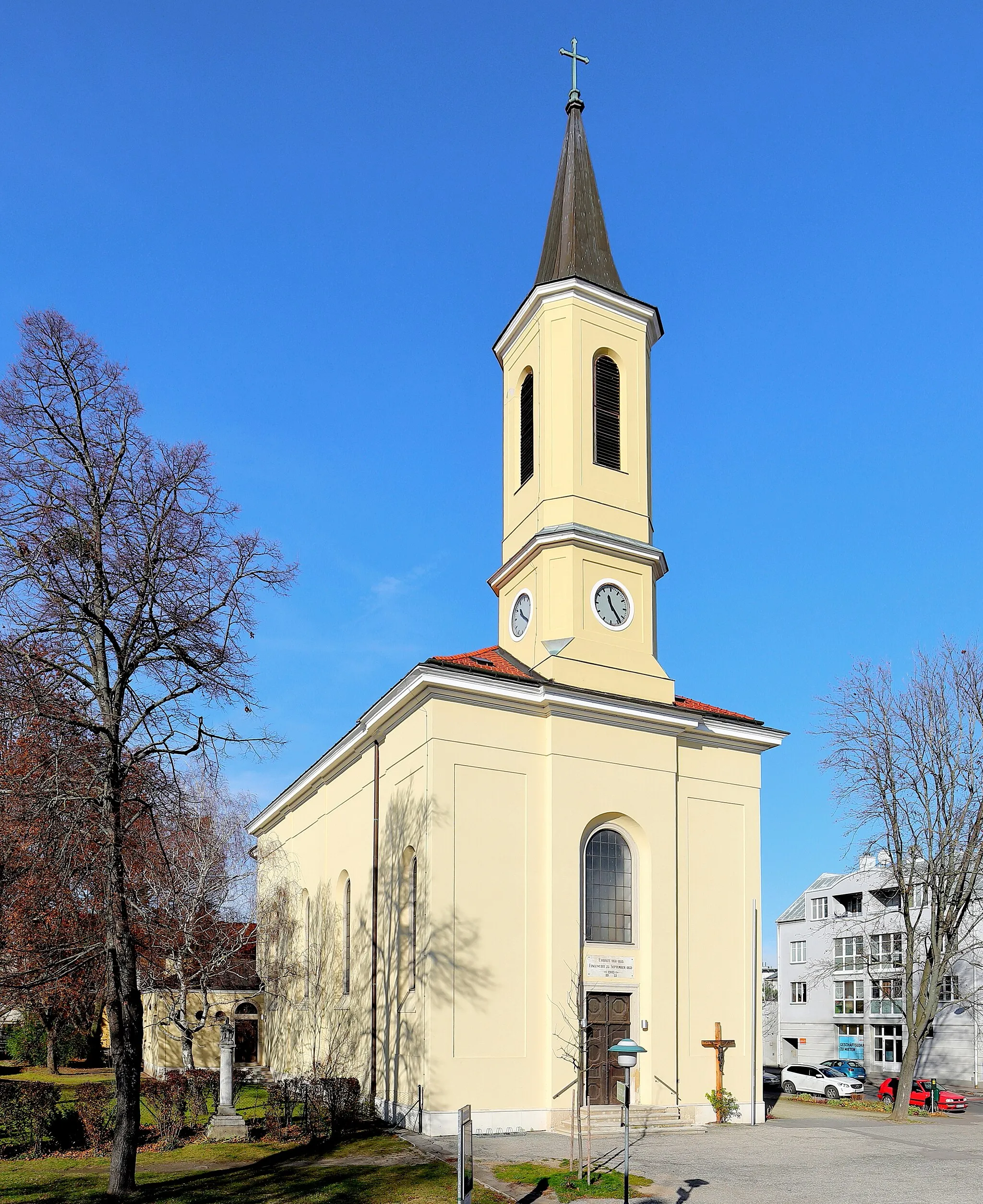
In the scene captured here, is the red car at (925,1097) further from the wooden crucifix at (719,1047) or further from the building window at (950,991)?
the wooden crucifix at (719,1047)

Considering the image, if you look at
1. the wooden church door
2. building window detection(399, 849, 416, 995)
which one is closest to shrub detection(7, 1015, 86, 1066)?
building window detection(399, 849, 416, 995)

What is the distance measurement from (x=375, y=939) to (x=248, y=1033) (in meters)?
19.0

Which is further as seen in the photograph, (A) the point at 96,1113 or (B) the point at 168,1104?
(B) the point at 168,1104

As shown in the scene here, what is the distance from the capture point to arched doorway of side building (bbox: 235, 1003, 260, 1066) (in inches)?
1636

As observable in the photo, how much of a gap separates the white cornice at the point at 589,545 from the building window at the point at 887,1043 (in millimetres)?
41891

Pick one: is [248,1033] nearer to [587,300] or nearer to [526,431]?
[526,431]

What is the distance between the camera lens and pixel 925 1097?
3516 cm

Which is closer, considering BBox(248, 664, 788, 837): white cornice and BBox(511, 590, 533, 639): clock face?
BBox(248, 664, 788, 837): white cornice

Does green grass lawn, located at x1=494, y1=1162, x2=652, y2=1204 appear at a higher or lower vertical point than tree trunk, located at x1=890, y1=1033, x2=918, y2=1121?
higher

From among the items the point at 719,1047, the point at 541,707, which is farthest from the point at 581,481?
the point at 719,1047

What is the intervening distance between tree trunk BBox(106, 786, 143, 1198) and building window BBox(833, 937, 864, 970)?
5351cm

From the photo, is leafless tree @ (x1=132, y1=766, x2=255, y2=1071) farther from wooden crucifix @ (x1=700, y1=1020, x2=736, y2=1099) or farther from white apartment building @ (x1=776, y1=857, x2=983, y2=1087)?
white apartment building @ (x1=776, y1=857, x2=983, y2=1087)

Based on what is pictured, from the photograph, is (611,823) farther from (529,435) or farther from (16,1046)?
(16,1046)

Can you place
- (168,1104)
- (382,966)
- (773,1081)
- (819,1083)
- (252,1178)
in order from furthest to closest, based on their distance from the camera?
1. (773,1081)
2. (819,1083)
3. (382,966)
4. (168,1104)
5. (252,1178)
